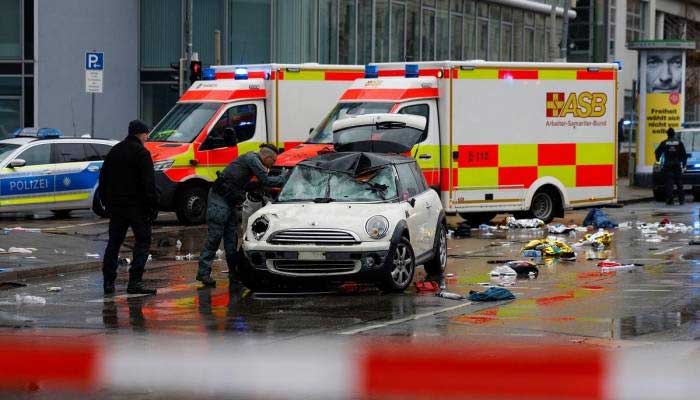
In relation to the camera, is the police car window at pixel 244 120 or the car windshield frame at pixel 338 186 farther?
the police car window at pixel 244 120

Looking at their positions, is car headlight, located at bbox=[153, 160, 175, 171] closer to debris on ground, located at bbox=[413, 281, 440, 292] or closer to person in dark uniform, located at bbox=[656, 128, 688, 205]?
debris on ground, located at bbox=[413, 281, 440, 292]

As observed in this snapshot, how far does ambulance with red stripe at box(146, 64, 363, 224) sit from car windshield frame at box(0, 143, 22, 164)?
2367mm

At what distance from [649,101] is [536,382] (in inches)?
1308

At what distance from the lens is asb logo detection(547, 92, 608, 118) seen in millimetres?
25031

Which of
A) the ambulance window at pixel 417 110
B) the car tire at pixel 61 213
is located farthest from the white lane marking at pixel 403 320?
the car tire at pixel 61 213

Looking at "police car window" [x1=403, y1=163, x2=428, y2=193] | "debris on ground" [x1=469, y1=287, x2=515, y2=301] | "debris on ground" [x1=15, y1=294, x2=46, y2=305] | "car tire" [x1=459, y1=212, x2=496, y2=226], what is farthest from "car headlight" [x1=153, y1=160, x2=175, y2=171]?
"debris on ground" [x1=469, y1=287, x2=515, y2=301]

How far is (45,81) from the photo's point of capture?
122 feet

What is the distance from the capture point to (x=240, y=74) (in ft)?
83.7

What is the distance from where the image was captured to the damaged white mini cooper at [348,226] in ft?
46.8

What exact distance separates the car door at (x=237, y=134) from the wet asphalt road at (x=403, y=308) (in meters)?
6.50

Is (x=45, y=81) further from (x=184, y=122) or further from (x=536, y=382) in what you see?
(x=536, y=382)

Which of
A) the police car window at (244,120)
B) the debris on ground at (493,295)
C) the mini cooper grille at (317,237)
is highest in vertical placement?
the police car window at (244,120)

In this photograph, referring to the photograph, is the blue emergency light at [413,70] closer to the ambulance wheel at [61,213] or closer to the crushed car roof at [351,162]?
the ambulance wheel at [61,213]

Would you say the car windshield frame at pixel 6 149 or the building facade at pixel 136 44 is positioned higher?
the building facade at pixel 136 44
